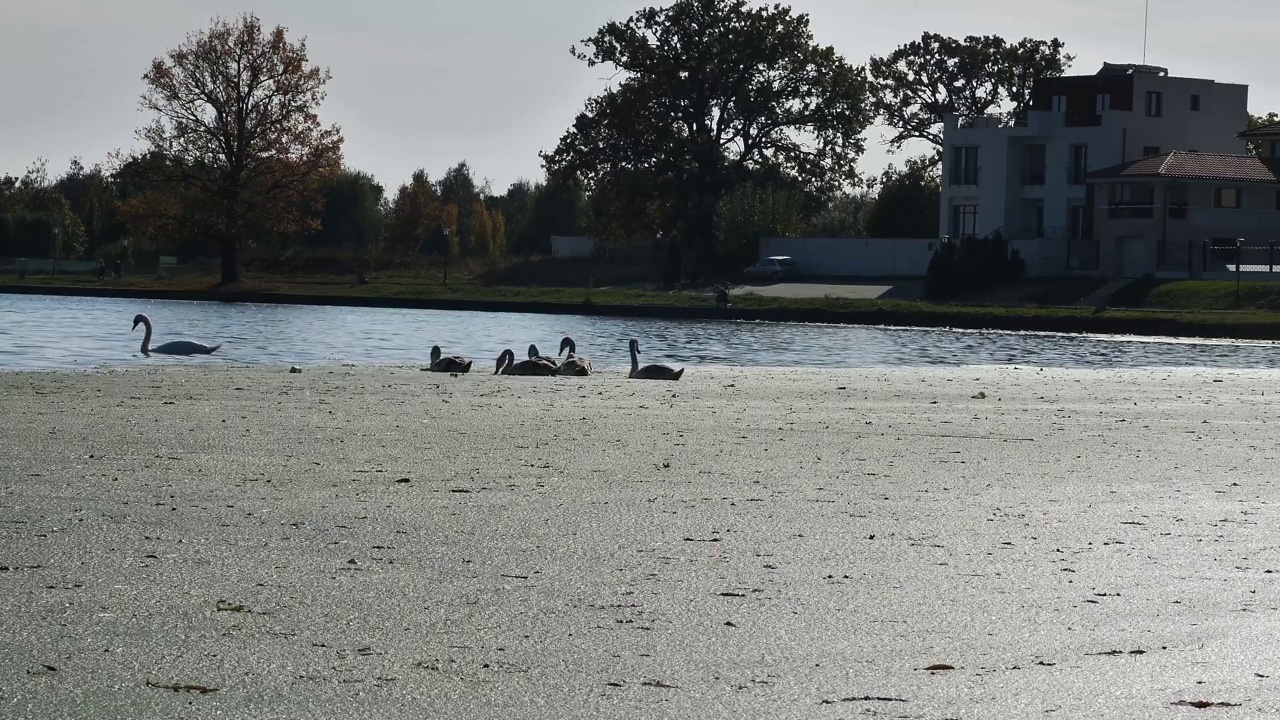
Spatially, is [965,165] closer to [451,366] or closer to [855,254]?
[855,254]

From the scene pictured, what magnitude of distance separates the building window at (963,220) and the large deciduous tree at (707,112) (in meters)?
5.49

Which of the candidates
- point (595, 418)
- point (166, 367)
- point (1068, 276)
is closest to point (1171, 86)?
point (1068, 276)

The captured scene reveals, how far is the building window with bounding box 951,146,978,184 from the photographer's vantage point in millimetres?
79375

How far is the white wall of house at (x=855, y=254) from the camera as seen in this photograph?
7631 centimetres

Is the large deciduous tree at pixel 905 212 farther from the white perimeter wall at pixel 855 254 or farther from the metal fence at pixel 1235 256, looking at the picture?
the metal fence at pixel 1235 256

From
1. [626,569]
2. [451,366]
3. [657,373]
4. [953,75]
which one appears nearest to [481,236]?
[953,75]

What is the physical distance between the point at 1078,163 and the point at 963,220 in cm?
654

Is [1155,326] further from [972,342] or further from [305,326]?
[305,326]

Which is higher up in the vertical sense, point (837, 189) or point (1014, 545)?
point (837, 189)

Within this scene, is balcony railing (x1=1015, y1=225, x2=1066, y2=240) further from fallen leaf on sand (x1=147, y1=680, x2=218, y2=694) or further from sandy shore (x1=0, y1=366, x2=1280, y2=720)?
fallen leaf on sand (x1=147, y1=680, x2=218, y2=694)

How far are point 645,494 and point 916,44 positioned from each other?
89791 millimetres

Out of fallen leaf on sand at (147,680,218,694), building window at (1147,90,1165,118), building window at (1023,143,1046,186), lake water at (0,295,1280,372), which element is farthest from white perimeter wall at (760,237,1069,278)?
fallen leaf on sand at (147,680,218,694)

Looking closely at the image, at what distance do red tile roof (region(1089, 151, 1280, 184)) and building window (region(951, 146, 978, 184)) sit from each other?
7.80 meters

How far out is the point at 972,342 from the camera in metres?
43.1
